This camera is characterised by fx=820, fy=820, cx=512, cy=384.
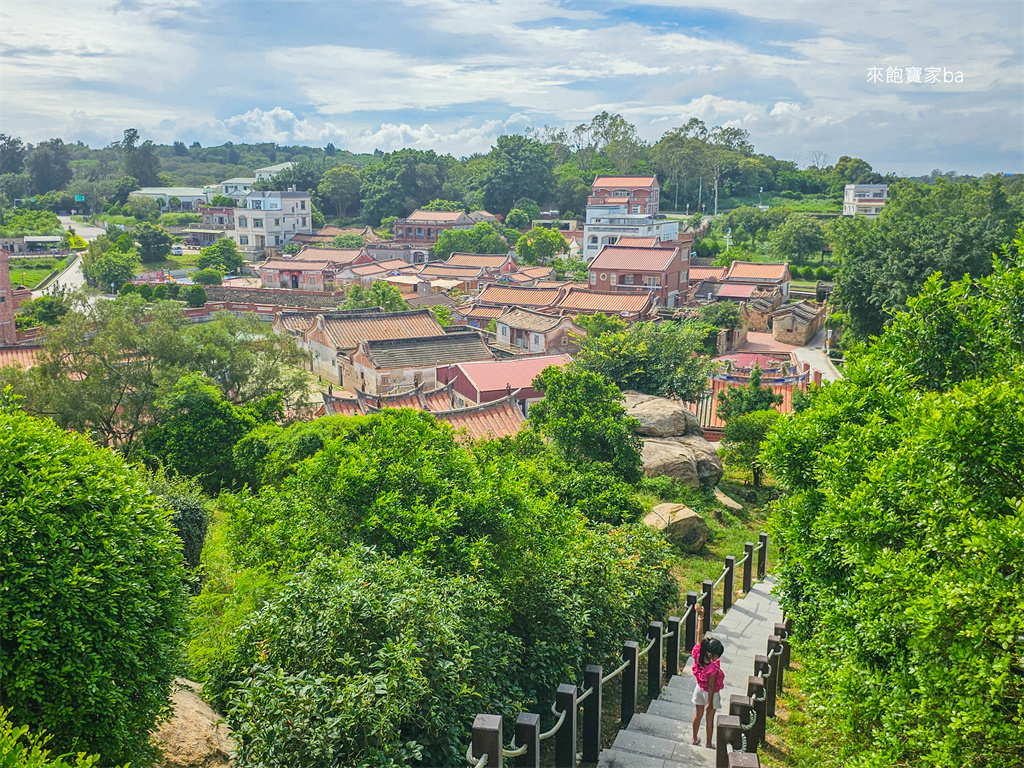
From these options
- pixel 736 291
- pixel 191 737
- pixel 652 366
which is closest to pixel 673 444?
pixel 652 366

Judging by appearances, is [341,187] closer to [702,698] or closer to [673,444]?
[673,444]

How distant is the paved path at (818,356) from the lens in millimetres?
33000

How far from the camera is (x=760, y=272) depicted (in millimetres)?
49031

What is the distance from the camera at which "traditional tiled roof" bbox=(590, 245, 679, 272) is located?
1834 inches

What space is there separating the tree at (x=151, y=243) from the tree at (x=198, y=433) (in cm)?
5009

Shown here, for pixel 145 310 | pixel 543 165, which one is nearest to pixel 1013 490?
pixel 145 310

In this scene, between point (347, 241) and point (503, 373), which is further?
point (347, 241)

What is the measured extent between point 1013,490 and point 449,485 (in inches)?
187

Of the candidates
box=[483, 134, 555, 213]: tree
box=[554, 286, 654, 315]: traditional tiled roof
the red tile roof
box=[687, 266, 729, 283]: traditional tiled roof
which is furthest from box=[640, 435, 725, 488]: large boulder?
box=[483, 134, 555, 213]: tree

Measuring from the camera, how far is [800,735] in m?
8.12

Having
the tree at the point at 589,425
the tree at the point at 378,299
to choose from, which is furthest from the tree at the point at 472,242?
the tree at the point at 589,425

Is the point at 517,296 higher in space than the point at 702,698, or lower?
higher

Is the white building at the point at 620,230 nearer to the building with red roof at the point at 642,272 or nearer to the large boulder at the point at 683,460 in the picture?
the building with red roof at the point at 642,272

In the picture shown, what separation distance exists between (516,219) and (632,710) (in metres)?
67.9
